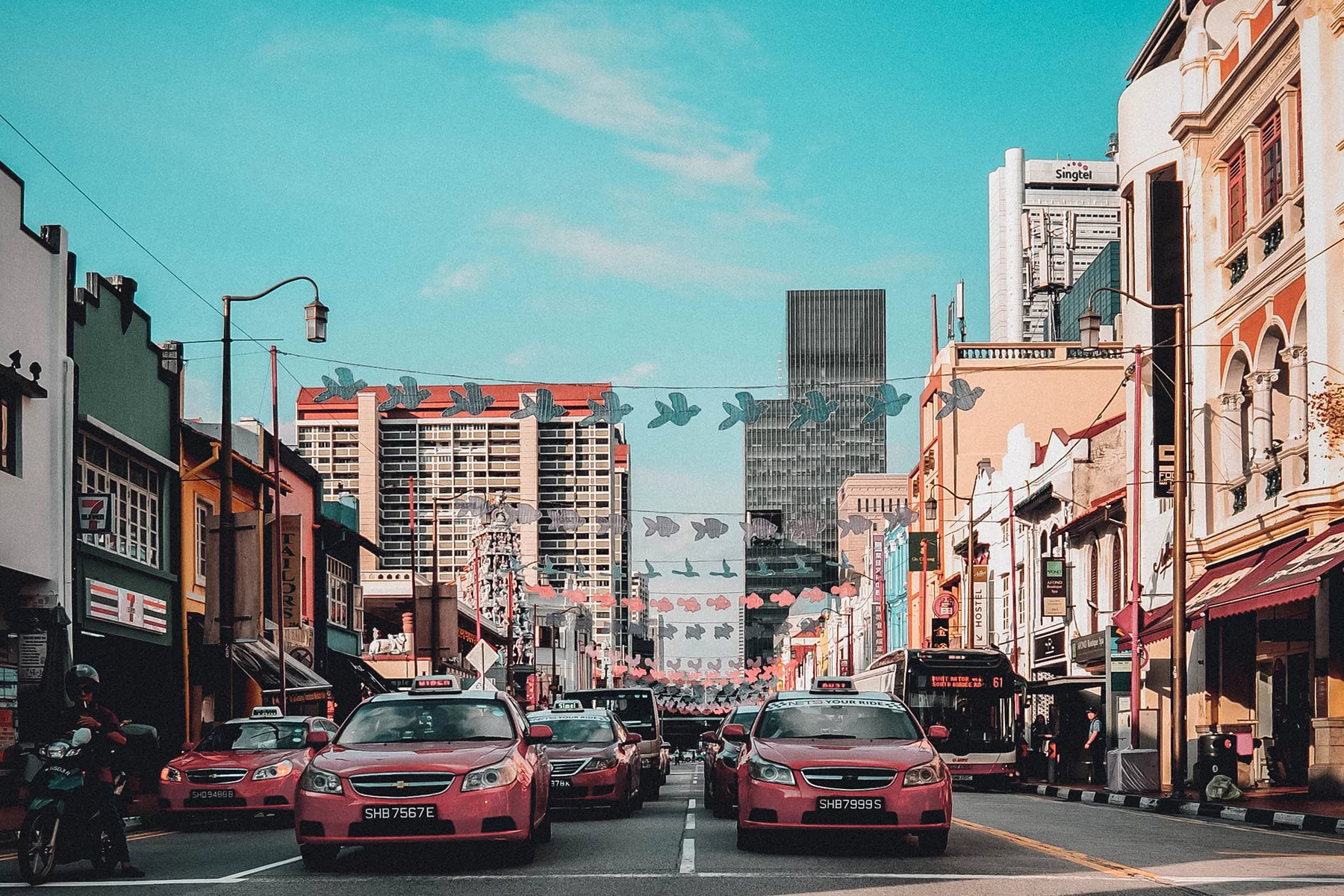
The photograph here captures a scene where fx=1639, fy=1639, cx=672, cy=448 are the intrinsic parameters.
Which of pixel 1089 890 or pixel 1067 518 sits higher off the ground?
pixel 1067 518

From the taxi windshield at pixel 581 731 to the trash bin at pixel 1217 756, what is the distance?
10015 mm

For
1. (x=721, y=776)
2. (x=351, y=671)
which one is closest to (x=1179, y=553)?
(x=721, y=776)

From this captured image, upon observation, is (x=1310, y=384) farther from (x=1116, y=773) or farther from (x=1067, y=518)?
(x=1067, y=518)

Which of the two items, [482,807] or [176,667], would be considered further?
[176,667]

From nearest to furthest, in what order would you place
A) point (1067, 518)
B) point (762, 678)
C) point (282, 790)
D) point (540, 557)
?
point (282, 790)
point (1067, 518)
point (762, 678)
point (540, 557)

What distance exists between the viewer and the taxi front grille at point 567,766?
70.6 ft

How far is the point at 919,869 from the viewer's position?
13.5m

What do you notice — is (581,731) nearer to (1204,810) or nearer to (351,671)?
(1204,810)

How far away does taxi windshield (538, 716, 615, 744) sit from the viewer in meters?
22.8

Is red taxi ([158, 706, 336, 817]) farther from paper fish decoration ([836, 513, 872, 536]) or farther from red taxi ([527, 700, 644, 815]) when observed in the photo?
paper fish decoration ([836, 513, 872, 536])

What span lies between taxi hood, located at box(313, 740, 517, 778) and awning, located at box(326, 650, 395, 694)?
120 ft

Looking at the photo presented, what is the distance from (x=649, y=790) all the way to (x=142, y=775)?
11606 mm

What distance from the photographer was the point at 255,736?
2230 centimetres

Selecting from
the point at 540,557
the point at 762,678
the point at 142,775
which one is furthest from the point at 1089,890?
the point at 540,557
